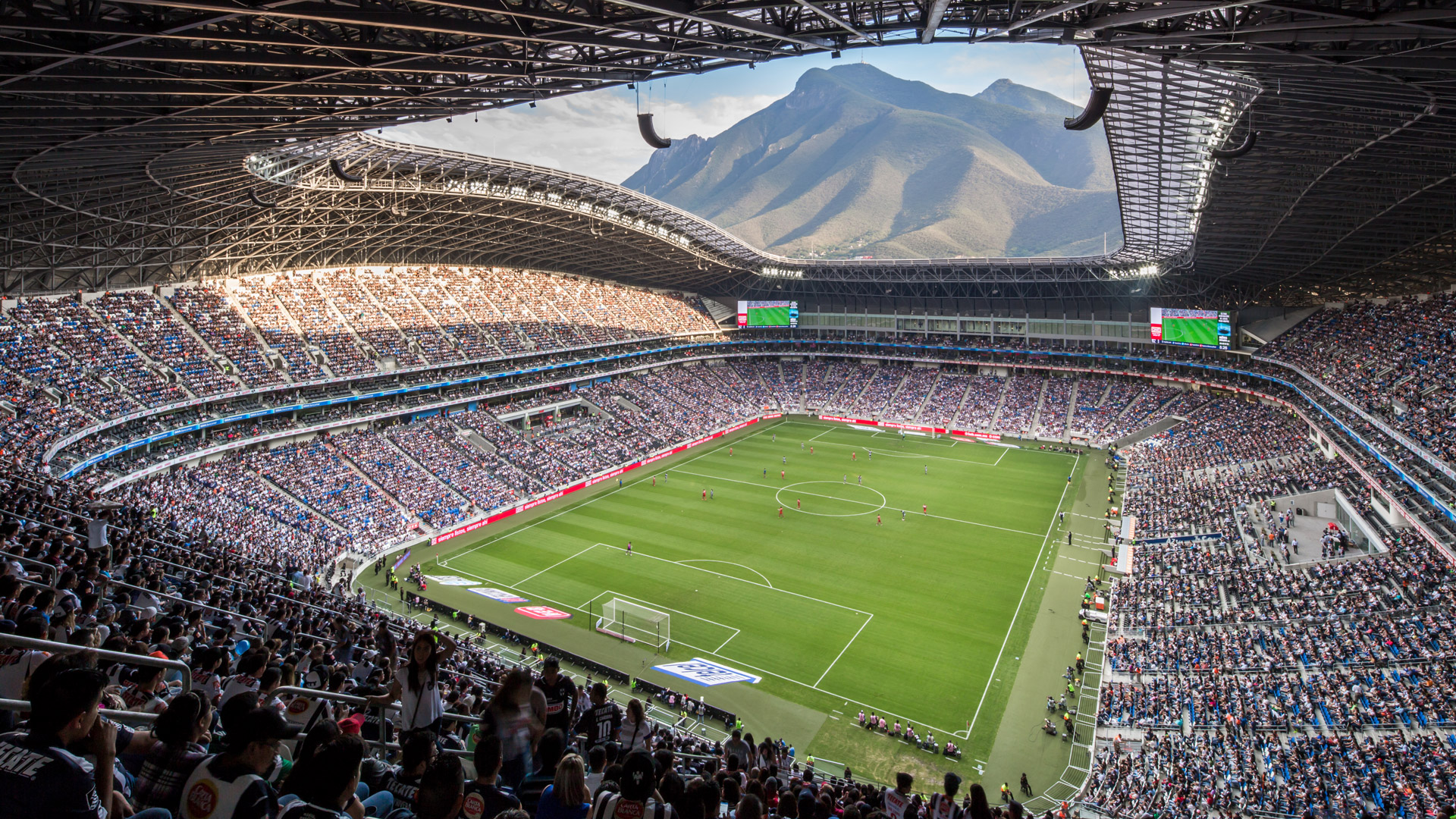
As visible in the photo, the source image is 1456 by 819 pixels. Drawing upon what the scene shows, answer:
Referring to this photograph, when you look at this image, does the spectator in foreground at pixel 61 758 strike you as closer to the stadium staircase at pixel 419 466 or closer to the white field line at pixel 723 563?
the white field line at pixel 723 563

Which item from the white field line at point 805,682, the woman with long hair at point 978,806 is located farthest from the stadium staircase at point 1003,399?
the woman with long hair at point 978,806

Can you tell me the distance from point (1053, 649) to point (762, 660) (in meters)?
11.3

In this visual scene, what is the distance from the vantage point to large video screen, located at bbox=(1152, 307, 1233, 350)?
2247 inches

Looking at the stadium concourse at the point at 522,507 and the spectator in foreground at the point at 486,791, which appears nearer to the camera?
the spectator in foreground at the point at 486,791

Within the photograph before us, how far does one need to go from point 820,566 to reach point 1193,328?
4100 cm

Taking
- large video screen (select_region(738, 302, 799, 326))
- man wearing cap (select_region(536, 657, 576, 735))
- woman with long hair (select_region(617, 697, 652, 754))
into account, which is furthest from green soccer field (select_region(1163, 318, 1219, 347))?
man wearing cap (select_region(536, 657, 576, 735))

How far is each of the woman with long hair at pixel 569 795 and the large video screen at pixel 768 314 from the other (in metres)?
72.3

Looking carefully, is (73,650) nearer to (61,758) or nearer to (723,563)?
(61,758)

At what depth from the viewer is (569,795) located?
15.9ft

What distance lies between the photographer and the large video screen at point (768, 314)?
76125mm

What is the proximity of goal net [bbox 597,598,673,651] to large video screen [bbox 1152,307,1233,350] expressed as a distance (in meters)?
49.2

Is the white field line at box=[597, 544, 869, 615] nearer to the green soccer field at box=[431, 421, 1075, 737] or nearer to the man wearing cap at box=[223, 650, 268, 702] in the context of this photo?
the green soccer field at box=[431, 421, 1075, 737]

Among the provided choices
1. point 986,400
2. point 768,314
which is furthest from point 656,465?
point 986,400

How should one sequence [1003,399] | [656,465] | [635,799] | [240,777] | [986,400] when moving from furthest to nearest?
[986,400] → [1003,399] → [656,465] → [635,799] → [240,777]
